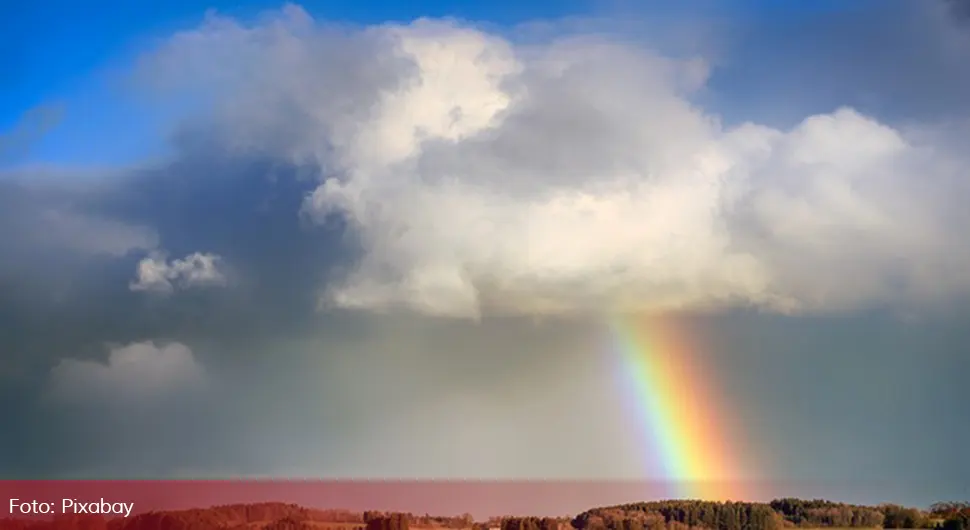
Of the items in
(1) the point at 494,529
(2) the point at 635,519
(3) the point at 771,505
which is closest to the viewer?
(1) the point at 494,529

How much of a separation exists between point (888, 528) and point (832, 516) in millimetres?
4323

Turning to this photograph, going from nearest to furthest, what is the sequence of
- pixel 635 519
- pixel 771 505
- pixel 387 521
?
pixel 387 521
pixel 635 519
pixel 771 505

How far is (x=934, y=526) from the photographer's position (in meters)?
82.1

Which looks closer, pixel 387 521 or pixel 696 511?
pixel 387 521

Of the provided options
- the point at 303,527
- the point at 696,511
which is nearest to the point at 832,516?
the point at 696,511

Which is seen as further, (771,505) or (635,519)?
(771,505)

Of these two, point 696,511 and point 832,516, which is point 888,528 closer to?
point 832,516

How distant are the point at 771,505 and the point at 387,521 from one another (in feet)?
117

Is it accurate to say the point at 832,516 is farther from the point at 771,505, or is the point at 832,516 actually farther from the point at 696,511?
the point at 696,511

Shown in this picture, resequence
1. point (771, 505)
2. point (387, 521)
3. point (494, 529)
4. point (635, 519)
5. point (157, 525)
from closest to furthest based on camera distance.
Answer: point (157, 525), point (387, 521), point (494, 529), point (635, 519), point (771, 505)

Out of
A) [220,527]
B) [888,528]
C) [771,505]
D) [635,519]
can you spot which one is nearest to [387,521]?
[220,527]

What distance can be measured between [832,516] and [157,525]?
178 ft

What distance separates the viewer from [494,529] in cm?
7131

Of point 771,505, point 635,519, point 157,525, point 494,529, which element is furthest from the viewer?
point 771,505
